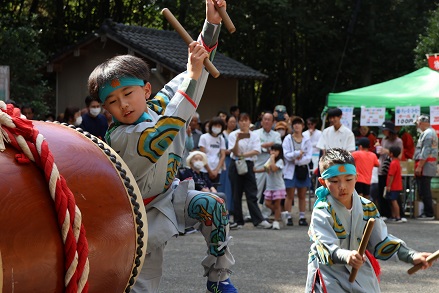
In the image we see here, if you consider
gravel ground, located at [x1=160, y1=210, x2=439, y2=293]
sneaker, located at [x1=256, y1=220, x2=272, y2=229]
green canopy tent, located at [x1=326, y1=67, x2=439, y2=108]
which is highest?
green canopy tent, located at [x1=326, y1=67, x2=439, y2=108]

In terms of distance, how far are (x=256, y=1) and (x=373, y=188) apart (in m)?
14.4

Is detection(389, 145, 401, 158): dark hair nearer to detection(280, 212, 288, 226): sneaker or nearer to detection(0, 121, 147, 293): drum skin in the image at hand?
detection(280, 212, 288, 226): sneaker

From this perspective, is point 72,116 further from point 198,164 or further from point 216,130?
point 216,130

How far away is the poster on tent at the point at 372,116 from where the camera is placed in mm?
14297

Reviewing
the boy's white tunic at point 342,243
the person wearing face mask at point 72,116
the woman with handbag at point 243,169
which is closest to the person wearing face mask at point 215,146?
the woman with handbag at point 243,169

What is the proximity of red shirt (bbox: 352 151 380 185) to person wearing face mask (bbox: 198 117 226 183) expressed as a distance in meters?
1.90

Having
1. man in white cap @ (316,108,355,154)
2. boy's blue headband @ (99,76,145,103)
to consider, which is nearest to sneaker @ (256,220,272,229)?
man in white cap @ (316,108,355,154)

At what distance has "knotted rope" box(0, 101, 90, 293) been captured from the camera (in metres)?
2.58

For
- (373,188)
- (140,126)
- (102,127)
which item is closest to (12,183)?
(140,126)

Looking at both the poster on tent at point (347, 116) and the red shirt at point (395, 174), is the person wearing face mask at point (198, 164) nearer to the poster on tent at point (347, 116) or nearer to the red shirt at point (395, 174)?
the red shirt at point (395, 174)

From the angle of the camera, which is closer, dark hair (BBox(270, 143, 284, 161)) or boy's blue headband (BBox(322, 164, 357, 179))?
boy's blue headband (BBox(322, 164, 357, 179))

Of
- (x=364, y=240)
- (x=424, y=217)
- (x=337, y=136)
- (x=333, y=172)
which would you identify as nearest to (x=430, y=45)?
(x=424, y=217)

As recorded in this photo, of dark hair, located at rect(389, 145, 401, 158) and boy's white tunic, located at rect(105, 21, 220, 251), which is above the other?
boy's white tunic, located at rect(105, 21, 220, 251)

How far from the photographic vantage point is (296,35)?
2983cm
